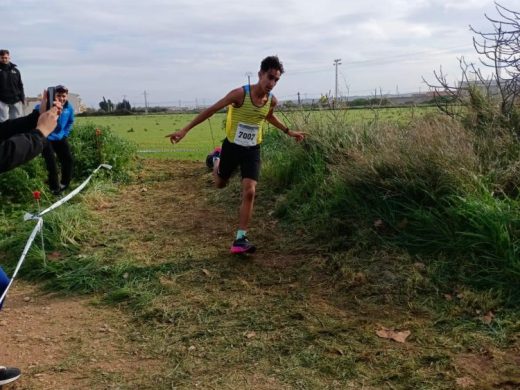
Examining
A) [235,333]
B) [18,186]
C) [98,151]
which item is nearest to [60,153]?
[18,186]

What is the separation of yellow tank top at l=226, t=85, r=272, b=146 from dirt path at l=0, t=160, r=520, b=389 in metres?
1.13

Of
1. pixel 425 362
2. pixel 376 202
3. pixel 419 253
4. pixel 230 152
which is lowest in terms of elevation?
pixel 425 362

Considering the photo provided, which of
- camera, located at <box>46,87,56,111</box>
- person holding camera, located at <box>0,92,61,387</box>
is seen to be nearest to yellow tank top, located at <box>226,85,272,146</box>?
camera, located at <box>46,87,56,111</box>

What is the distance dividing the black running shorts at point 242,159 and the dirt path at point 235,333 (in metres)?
0.80

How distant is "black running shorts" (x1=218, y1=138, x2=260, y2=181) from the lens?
17.0 feet

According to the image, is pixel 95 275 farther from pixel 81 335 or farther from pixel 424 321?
pixel 424 321

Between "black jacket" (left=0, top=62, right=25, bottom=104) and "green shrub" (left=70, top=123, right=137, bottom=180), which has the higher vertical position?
"black jacket" (left=0, top=62, right=25, bottom=104)

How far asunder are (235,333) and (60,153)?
5300 millimetres

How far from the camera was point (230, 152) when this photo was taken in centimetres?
538

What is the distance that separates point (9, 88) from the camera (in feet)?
30.9

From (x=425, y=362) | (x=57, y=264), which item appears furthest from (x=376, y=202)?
(x=57, y=264)

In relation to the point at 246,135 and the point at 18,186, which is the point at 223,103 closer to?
the point at 246,135

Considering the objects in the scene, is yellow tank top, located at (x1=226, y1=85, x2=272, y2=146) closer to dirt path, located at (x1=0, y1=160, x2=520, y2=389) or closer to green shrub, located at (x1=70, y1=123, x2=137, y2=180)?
dirt path, located at (x1=0, y1=160, x2=520, y2=389)

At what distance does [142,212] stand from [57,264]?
2.01 meters
